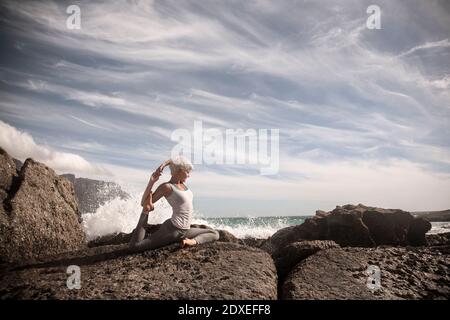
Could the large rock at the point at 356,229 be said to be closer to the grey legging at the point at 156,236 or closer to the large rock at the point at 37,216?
the grey legging at the point at 156,236

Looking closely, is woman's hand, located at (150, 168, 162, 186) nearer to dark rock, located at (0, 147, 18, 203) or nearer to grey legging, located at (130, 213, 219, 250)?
grey legging, located at (130, 213, 219, 250)

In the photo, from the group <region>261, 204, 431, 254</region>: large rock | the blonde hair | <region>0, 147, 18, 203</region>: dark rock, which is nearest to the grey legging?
the blonde hair

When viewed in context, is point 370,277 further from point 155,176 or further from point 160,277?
point 155,176

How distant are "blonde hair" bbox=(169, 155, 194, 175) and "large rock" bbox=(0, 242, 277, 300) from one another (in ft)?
5.00

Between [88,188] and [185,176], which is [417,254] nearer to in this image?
[185,176]

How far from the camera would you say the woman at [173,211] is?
570 centimetres

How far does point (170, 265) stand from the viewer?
4988 mm

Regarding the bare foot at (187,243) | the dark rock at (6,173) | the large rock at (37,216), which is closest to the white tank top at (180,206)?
the bare foot at (187,243)

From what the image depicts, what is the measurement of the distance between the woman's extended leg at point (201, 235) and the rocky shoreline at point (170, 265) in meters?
0.18

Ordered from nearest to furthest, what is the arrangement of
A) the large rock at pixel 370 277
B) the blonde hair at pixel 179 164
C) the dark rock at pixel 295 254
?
the large rock at pixel 370 277 < the blonde hair at pixel 179 164 < the dark rock at pixel 295 254

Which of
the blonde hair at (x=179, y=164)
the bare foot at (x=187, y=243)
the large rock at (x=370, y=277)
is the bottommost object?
the large rock at (x=370, y=277)

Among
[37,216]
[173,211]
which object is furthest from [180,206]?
[37,216]
